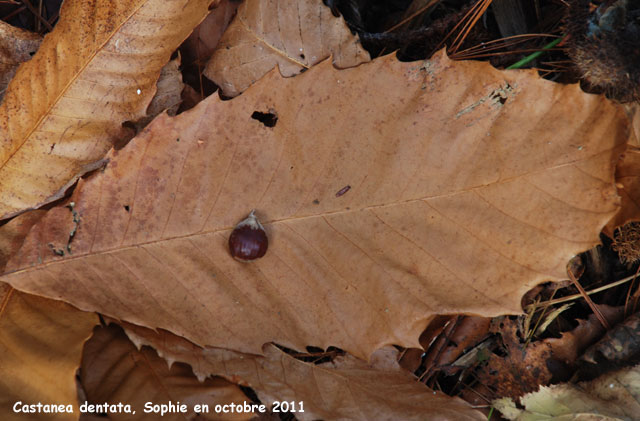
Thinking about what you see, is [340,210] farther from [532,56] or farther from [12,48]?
[12,48]

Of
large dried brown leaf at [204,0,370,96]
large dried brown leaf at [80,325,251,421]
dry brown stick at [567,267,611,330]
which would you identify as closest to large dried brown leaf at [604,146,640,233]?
dry brown stick at [567,267,611,330]

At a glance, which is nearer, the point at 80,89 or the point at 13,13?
the point at 80,89

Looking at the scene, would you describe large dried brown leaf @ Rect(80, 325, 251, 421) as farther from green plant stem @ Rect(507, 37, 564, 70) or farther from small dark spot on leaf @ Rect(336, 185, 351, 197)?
green plant stem @ Rect(507, 37, 564, 70)

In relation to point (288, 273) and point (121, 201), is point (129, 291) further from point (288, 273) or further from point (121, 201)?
point (288, 273)

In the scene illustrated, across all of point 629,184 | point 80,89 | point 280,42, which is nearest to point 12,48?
point 80,89

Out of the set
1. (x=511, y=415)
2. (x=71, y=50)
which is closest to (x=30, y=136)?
(x=71, y=50)

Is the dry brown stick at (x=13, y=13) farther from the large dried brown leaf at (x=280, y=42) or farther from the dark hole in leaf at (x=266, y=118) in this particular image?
the dark hole in leaf at (x=266, y=118)

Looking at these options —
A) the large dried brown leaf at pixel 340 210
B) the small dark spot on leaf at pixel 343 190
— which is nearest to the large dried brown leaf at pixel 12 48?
the large dried brown leaf at pixel 340 210
